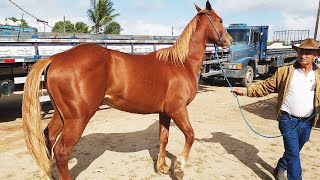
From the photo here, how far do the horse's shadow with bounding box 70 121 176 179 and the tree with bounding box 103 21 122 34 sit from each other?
126 feet

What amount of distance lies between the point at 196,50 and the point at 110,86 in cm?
144

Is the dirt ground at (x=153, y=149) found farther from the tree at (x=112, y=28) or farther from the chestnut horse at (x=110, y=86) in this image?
the tree at (x=112, y=28)

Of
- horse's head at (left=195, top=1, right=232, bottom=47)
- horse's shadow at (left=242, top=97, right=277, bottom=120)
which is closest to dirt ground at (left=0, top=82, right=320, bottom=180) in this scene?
horse's shadow at (left=242, top=97, right=277, bottom=120)

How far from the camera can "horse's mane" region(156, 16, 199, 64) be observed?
394 centimetres

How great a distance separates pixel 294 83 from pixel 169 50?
1668mm

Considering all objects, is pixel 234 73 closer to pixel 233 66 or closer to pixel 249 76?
pixel 233 66

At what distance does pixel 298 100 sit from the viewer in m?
3.34

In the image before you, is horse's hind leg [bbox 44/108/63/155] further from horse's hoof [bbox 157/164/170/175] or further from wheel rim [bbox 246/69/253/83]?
wheel rim [bbox 246/69/253/83]

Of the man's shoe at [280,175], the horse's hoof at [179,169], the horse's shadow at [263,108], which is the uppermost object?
the horse's hoof at [179,169]

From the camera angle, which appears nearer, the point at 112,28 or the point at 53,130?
the point at 53,130

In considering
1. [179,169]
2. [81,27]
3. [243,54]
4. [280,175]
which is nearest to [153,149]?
[179,169]

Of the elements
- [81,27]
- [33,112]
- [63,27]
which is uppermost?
[63,27]

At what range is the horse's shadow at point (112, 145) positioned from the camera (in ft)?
14.7

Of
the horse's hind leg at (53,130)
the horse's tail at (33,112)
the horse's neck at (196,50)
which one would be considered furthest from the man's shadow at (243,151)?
the horse's tail at (33,112)
